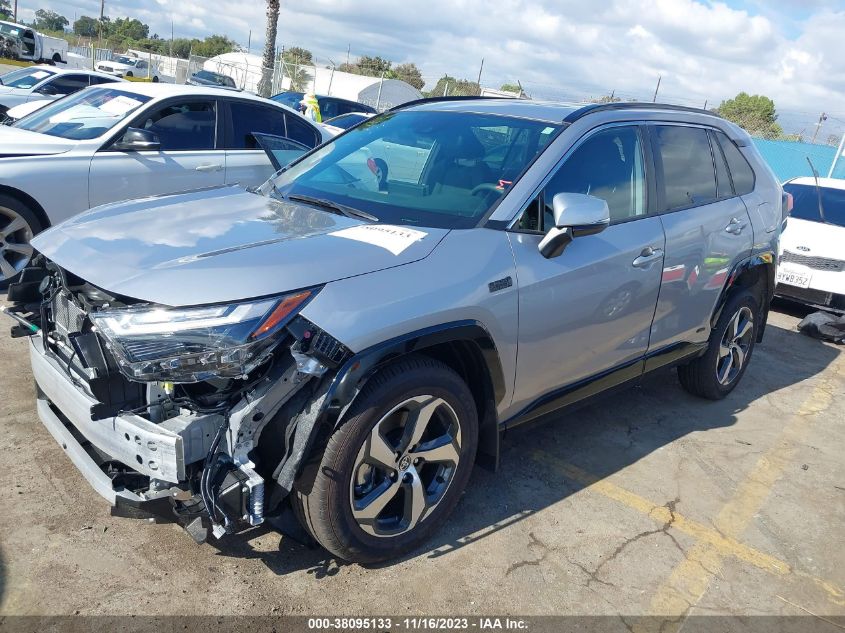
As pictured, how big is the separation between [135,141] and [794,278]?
7.11 meters

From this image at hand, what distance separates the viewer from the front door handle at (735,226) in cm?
455

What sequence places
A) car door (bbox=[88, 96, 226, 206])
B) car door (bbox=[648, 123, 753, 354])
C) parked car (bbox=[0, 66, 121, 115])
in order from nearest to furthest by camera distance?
car door (bbox=[648, 123, 753, 354]), car door (bbox=[88, 96, 226, 206]), parked car (bbox=[0, 66, 121, 115])

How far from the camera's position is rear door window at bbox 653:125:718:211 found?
4.10 meters

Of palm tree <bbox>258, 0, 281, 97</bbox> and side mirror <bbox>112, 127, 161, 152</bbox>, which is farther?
palm tree <bbox>258, 0, 281, 97</bbox>

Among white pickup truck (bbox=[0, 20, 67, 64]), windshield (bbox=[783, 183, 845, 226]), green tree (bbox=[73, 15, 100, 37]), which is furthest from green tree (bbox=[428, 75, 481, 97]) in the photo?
green tree (bbox=[73, 15, 100, 37])

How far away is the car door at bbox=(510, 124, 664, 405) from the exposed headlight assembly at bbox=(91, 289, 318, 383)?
1.23m

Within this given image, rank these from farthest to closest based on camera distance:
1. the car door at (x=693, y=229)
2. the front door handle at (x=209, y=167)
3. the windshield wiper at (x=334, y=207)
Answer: the front door handle at (x=209, y=167)
the car door at (x=693, y=229)
the windshield wiper at (x=334, y=207)

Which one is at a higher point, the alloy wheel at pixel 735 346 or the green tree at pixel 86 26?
the green tree at pixel 86 26

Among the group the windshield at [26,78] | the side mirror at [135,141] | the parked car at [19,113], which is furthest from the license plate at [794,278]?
the windshield at [26,78]

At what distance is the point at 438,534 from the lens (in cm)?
326

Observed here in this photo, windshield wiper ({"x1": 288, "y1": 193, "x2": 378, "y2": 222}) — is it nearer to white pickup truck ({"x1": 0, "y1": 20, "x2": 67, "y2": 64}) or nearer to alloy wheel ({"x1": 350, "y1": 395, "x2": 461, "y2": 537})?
alloy wheel ({"x1": 350, "y1": 395, "x2": 461, "y2": 537})

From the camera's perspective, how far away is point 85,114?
6484mm

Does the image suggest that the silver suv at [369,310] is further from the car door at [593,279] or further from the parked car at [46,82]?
the parked car at [46,82]

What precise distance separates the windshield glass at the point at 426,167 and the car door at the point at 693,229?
3.32ft
